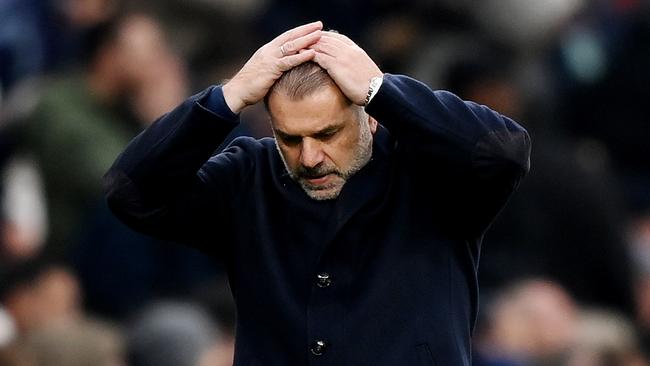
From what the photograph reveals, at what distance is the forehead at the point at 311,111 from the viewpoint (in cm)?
374

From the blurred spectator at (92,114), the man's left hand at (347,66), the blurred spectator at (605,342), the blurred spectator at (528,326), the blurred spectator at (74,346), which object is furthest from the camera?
the blurred spectator at (605,342)

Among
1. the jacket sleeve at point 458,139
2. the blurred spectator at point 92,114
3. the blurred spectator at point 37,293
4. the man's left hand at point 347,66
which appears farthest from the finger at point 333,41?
the blurred spectator at point 92,114

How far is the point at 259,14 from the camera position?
8.00 meters

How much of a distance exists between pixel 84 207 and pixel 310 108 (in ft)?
9.84

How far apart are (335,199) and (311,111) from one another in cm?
26

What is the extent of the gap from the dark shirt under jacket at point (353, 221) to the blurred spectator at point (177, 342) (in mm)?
2129

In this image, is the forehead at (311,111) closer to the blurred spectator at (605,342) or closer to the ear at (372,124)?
the ear at (372,124)

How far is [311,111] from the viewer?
3.74 meters

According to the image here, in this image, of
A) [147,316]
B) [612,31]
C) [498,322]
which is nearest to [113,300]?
[147,316]

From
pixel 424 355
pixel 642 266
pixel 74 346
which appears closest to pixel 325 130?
pixel 424 355

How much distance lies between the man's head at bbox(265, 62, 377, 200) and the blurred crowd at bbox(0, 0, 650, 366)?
2245 millimetres

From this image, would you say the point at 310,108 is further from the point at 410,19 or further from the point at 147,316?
the point at 410,19

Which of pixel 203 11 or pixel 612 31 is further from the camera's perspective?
pixel 612 31

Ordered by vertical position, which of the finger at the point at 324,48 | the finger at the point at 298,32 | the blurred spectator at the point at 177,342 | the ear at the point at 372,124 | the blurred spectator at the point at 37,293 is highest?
the finger at the point at 298,32
